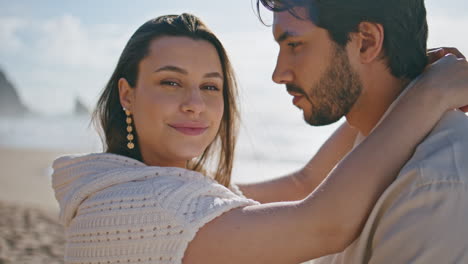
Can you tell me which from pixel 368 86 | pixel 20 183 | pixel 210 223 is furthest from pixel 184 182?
pixel 20 183

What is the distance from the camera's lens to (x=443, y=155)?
176cm

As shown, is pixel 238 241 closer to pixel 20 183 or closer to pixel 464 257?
pixel 464 257

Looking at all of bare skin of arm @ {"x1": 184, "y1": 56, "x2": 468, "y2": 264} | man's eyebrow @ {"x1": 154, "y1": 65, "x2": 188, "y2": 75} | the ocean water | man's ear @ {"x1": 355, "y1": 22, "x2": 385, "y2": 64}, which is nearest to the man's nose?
man's ear @ {"x1": 355, "y1": 22, "x2": 385, "y2": 64}

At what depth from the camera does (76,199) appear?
2188 mm

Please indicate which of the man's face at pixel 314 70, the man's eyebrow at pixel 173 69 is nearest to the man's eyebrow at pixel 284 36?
the man's face at pixel 314 70

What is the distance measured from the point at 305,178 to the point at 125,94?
51.3 inches

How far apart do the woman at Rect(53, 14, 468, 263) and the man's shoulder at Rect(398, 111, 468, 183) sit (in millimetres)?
57

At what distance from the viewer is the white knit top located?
1836mm

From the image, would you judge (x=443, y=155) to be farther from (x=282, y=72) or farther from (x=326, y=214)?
(x=282, y=72)

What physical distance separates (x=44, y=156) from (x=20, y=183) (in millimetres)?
4652

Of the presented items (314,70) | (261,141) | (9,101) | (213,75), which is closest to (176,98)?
(213,75)

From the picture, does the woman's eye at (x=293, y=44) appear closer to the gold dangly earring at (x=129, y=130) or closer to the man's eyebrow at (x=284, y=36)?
the man's eyebrow at (x=284, y=36)

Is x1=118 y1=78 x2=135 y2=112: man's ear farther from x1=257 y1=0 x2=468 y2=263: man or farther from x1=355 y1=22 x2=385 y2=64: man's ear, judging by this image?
x1=355 y1=22 x2=385 y2=64: man's ear

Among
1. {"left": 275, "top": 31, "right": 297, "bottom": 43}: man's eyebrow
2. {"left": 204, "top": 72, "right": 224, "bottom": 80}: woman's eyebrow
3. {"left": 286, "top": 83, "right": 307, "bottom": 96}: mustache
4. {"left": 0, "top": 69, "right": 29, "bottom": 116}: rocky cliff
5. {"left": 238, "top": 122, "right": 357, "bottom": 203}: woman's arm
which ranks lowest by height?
{"left": 0, "top": 69, "right": 29, "bottom": 116}: rocky cliff
